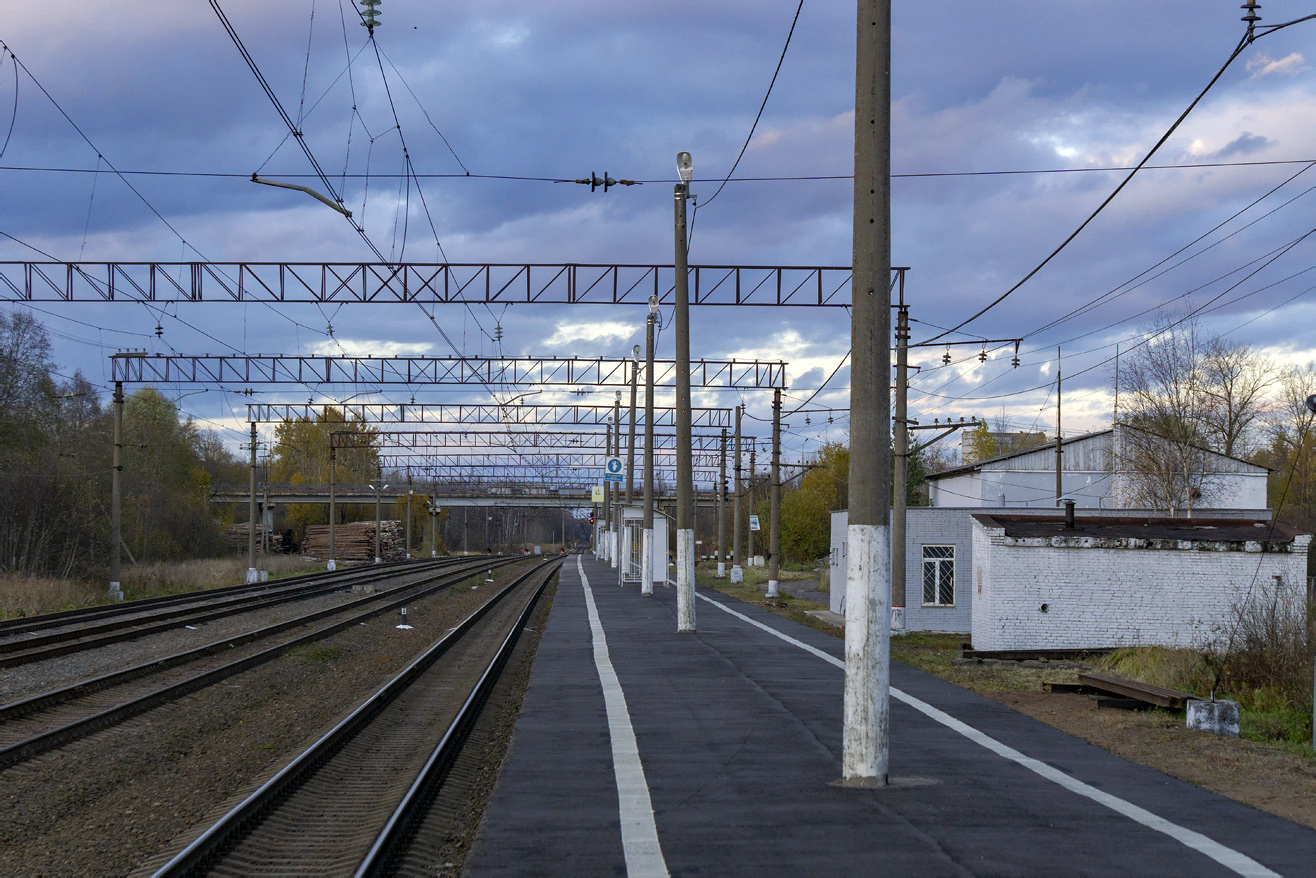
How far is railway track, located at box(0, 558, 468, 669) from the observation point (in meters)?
18.7

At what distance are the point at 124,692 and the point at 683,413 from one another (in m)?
11.5

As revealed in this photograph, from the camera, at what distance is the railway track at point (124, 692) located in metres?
10.9

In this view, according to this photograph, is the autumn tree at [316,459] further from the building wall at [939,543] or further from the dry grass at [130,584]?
the building wall at [939,543]

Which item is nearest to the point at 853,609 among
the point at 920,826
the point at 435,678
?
the point at 920,826

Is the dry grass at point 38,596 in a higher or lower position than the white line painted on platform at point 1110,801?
lower

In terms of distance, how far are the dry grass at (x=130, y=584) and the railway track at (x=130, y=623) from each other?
303 centimetres

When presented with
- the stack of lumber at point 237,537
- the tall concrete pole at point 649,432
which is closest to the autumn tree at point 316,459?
the stack of lumber at point 237,537

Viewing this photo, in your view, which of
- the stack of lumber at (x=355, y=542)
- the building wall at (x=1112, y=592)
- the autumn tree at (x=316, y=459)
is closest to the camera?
the building wall at (x=1112, y=592)

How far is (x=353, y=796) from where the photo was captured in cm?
858

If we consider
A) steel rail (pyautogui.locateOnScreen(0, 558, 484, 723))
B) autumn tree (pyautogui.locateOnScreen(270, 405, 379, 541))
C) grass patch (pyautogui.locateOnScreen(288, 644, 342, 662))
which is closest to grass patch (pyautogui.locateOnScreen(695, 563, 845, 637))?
grass patch (pyautogui.locateOnScreen(288, 644, 342, 662))

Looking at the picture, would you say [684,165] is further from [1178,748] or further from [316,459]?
[316,459]

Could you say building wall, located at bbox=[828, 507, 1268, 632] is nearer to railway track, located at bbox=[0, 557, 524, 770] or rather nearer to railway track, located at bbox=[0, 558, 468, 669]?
railway track, located at bbox=[0, 557, 524, 770]

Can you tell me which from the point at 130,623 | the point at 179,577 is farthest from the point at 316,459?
the point at 130,623

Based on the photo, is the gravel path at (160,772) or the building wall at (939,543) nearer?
the gravel path at (160,772)
